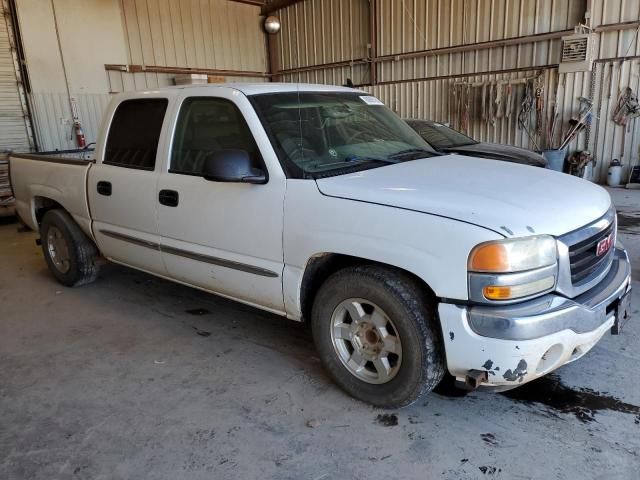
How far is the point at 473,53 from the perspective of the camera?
11.2 metres

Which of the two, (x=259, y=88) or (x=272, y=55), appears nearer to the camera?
(x=259, y=88)

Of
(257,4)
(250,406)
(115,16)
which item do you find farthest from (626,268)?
(257,4)

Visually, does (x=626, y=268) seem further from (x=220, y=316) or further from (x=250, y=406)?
(x=220, y=316)

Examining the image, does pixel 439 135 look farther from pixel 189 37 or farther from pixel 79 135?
pixel 189 37

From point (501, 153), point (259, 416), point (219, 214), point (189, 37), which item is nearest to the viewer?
point (259, 416)

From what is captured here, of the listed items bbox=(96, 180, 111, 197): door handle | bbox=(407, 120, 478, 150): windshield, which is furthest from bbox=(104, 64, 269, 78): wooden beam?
bbox=(96, 180, 111, 197): door handle

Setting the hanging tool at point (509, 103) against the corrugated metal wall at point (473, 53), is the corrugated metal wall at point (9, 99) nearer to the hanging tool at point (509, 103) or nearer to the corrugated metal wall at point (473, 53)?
the corrugated metal wall at point (473, 53)

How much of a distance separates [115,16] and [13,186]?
8165mm

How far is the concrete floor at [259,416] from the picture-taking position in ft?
7.51

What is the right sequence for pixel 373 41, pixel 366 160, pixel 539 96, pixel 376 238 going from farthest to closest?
pixel 373 41 < pixel 539 96 < pixel 366 160 < pixel 376 238

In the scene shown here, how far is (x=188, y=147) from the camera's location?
11.2ft

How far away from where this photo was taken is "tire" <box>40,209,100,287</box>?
15.0 ft

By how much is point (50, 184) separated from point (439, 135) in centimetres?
554

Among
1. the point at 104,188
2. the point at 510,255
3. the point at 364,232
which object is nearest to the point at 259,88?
the point at 364,232
